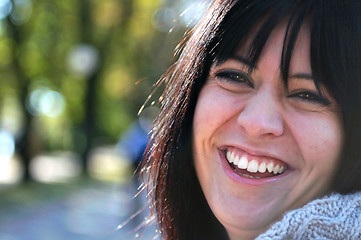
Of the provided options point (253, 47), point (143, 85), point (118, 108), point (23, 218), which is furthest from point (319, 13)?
point (118, 108)

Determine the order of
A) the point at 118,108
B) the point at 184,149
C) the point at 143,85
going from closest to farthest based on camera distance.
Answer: the point at 184,149, the point at 143,85, the point at 118,108

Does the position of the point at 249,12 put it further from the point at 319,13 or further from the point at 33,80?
the point at 33,80

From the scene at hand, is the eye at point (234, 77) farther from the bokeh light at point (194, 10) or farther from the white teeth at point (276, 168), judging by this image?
the bokeh light at point (194, 10)

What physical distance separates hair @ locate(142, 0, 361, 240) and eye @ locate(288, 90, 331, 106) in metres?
0.03

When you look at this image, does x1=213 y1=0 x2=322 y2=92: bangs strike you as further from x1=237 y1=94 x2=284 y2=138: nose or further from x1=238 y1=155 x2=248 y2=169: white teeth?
x1=238 y1=155 x2=248 y2=169: white teeth

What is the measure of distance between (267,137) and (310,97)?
0.17m

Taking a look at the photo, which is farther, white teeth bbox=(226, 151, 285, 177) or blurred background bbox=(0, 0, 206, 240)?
blurred background bbox=(0, 0, 206, 240)

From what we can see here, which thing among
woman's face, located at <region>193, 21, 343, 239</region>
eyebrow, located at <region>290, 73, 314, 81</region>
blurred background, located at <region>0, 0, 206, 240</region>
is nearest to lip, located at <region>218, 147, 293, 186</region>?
woman's face, located at <region>193, 21, 343, 239</region>

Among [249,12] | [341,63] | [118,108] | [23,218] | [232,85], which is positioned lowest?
[341,63]

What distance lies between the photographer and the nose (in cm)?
139

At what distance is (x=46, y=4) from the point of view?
15.9 metres

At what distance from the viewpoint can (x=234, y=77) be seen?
1.55 metres

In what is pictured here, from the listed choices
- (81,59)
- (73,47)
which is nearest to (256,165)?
(81,59)

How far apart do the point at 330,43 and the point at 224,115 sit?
383mm
